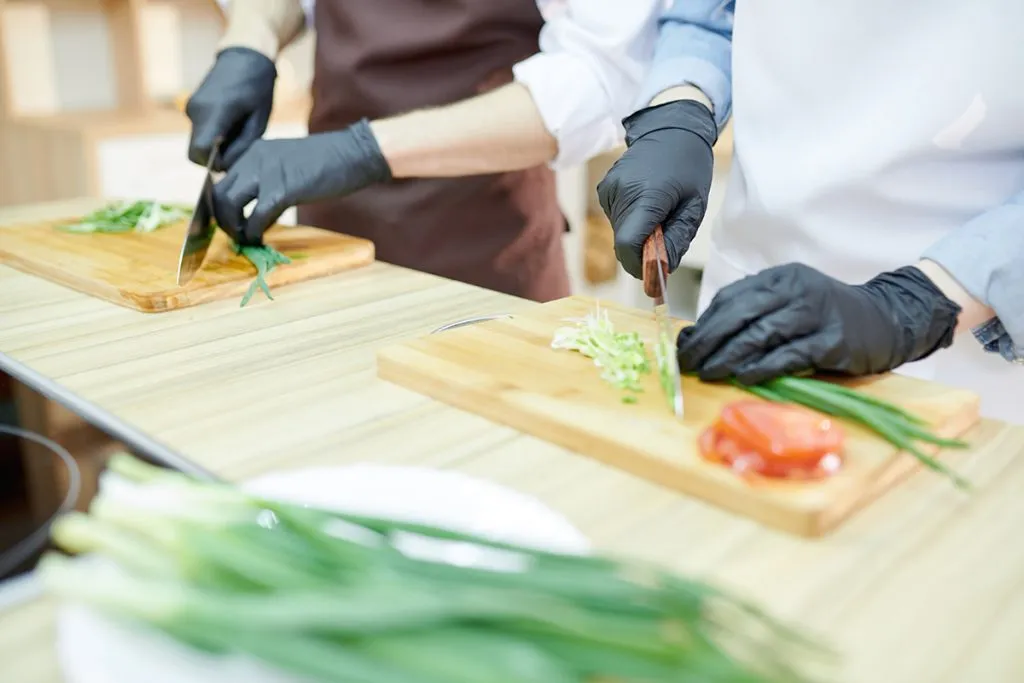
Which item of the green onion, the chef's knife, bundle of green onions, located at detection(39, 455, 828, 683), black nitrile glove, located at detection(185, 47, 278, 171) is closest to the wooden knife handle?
the chef's knife

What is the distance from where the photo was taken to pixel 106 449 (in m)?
0.79

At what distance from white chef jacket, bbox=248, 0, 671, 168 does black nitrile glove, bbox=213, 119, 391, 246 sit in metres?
0.31

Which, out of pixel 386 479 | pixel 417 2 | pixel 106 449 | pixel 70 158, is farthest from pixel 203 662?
pixel 70 158

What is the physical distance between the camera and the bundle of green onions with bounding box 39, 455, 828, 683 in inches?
18.8

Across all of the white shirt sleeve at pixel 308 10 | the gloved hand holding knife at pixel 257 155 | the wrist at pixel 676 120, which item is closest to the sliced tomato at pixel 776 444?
the wrist at pixel 676 120

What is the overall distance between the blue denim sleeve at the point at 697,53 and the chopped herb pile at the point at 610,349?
0.55m

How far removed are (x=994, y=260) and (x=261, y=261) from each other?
952 mm

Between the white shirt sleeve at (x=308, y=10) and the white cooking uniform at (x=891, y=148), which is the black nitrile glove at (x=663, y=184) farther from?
the white shirt sleeve at (x=308, y=10)

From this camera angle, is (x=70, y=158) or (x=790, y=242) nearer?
(x=790, y=242)

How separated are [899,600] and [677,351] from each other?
37 cm

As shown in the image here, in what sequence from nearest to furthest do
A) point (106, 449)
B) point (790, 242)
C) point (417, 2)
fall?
point (106, 449)
point (790, 242)
point (417, 2)

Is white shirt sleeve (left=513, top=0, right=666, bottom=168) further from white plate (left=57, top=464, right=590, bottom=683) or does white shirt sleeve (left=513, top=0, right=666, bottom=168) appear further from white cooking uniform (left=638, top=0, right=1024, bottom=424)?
white plate (left=57, top=464, right=590, bottom=683)

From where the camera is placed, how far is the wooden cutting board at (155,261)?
1.23 meters

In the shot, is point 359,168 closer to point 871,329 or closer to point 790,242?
point 790,242
